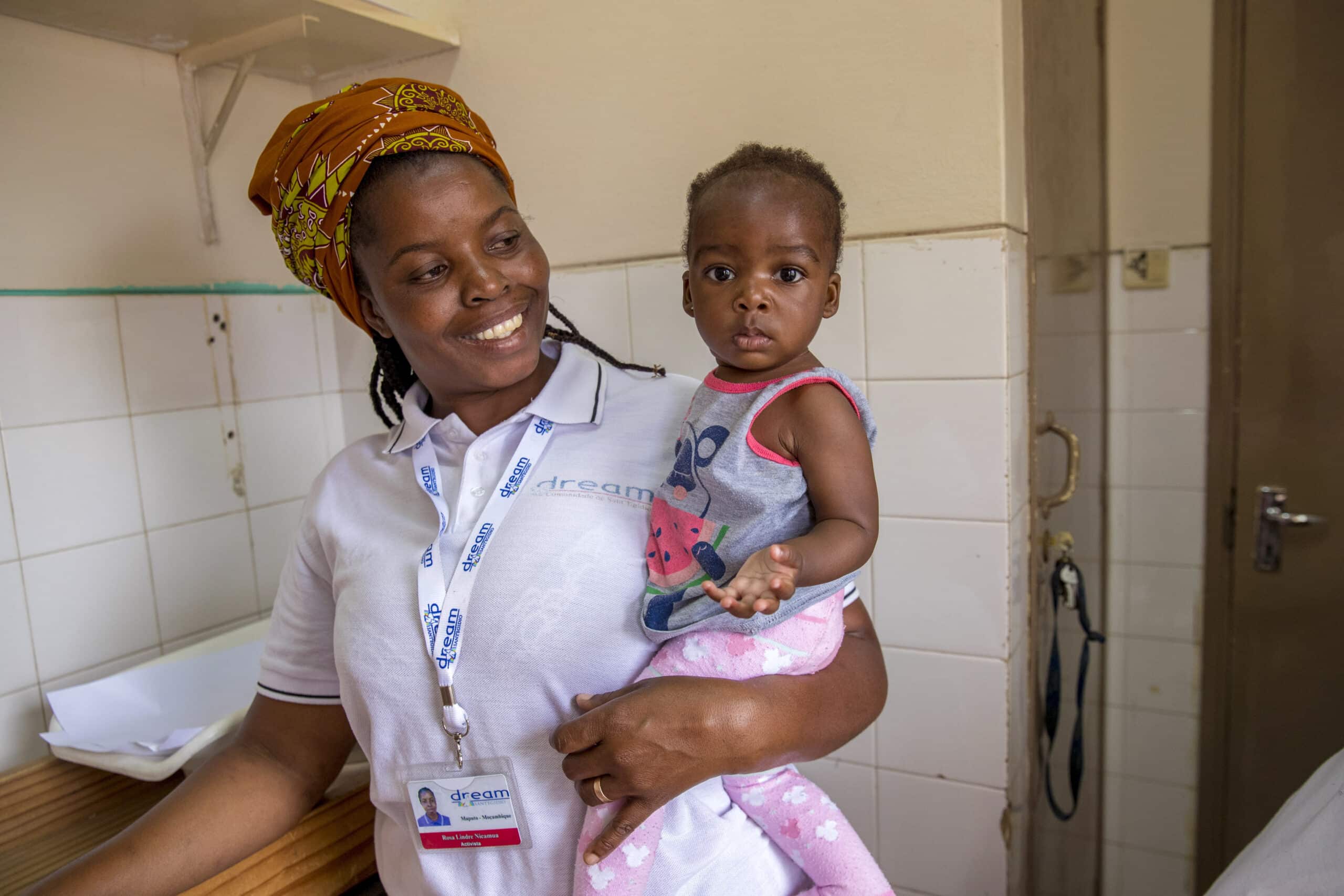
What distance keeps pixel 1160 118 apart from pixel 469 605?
181cm

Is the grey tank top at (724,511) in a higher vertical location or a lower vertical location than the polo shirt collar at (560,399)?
lower

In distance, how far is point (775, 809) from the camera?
961 mm

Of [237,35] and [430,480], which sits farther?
[237,35]

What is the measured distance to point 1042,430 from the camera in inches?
61.9

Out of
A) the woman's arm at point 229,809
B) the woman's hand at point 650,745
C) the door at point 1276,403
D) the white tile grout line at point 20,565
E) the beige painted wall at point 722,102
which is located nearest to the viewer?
the woman's hand at point 650,745

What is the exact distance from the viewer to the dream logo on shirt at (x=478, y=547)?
3.21 ft

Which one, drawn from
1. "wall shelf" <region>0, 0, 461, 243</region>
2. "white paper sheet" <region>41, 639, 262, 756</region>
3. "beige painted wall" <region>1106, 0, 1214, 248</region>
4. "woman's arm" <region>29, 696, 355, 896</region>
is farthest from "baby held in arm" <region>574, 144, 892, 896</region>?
"beige painted wall" <region>1106, 0, 1214, 248</region>

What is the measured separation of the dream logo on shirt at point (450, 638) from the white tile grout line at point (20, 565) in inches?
39.5

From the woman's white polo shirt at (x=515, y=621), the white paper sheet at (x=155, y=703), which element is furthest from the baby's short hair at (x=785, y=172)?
the white paper sheet at (x=155, y=703)

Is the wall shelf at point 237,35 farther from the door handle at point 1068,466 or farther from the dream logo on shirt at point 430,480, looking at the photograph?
the door handle at point 1068,466

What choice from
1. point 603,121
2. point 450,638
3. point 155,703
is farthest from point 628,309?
point 155,703

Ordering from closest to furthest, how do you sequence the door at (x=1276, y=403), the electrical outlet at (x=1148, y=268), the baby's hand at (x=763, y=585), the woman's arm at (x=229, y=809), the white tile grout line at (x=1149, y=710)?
the baby's hand at (x=763, y=585)
the woman's arm at (x=229, y=809)
the door at (x=1276, y=403)
the electrical outlet at (x=1148, y=268)
the white tile grout line at (x=1149, y=710)

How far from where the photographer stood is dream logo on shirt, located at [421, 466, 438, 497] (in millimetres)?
1063

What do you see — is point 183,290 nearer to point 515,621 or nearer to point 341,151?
point 341,151
